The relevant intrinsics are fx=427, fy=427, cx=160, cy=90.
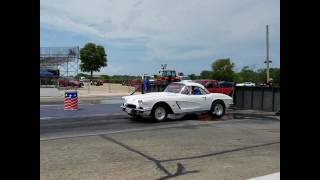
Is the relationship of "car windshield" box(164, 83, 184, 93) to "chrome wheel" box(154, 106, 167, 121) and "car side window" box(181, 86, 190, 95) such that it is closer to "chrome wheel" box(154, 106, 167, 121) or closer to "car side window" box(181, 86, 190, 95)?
"car side window" box(181, 86, 190, 95)

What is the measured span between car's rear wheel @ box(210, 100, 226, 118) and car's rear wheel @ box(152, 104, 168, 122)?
244 cm

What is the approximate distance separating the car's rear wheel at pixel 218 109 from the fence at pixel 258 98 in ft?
13.1

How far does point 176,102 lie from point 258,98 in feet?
24.6

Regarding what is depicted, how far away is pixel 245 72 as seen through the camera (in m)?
89.9

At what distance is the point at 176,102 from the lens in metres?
16.2

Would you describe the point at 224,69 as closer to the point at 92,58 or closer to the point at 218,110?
the point at 92,58

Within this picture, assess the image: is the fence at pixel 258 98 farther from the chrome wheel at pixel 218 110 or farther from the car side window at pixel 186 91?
the car side window at pixel 186 91

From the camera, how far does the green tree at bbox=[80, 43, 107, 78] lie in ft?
286

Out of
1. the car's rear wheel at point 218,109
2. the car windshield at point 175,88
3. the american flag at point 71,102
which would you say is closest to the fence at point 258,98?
the car's rear wheel at point 218,109

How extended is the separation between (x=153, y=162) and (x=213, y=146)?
98.8 inches
